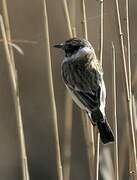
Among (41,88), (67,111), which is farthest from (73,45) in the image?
(41,88)

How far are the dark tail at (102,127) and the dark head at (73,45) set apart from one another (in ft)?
1.67

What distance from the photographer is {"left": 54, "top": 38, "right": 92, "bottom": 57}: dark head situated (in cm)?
393

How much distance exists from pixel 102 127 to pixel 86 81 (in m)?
0.50

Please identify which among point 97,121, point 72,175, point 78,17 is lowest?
point 72,175

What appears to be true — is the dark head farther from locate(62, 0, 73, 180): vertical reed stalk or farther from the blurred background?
the blurred background

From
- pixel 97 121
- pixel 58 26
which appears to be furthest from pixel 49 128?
pixel 97 121

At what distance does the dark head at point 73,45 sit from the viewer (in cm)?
393

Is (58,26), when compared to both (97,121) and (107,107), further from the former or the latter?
(97,121)

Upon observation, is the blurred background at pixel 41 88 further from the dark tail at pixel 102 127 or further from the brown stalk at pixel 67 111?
the dark tail at pixel 102 127

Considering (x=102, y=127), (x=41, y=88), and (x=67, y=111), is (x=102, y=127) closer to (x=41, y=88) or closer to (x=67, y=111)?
(x=67, y=111)

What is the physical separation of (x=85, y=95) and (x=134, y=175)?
2.01ft

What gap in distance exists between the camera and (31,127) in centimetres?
652

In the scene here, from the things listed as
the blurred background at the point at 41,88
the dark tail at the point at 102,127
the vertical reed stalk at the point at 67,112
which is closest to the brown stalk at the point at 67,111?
the vertical reed stalk at the point at 67,112

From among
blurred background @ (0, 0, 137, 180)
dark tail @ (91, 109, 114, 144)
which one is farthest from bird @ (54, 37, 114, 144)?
blurred background @ (0, 0, 137, 180)
